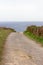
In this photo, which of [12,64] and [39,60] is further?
[39,60]

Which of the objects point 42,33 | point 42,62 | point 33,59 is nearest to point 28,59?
point 33,59

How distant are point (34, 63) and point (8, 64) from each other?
125 centimetres

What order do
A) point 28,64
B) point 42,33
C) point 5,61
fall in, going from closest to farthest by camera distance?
point 28,64
point 5,61
point 42,33

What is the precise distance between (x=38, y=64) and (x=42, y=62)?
0.63 meters

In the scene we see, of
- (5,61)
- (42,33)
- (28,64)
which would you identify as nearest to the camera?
(28,64)

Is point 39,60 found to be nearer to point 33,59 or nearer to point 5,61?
point 33,59

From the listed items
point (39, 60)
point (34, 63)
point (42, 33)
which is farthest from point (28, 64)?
point (42, 33)

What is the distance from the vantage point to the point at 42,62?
12016mm

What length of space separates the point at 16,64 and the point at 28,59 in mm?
1576

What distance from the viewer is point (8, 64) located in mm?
11469

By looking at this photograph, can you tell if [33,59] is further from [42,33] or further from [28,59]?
[42,33]

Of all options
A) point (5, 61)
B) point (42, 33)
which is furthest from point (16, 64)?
point (42, 33)

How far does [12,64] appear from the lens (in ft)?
37.6

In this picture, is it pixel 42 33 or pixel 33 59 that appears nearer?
pixel 33 59
